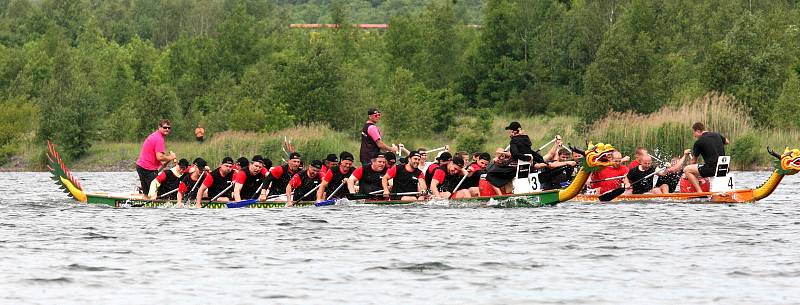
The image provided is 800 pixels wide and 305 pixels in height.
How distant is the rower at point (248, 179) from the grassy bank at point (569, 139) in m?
20.9

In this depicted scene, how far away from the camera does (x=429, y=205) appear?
86.1 feet

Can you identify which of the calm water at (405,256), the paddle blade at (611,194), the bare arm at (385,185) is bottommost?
the calm water at (405,256)

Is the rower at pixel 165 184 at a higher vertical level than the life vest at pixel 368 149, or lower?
lower

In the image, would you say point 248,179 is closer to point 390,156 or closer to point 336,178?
point 336,178

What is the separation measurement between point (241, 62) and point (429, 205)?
6860 cm

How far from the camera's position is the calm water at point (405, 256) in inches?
588

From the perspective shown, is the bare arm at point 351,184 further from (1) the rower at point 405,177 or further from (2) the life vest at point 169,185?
(2) the life vest at point 169,185

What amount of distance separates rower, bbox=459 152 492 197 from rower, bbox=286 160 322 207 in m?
2.63

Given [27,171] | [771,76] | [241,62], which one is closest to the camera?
[771,76]

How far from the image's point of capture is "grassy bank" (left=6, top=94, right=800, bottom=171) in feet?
151

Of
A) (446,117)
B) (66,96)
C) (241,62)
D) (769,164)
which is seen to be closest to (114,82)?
(241,62)

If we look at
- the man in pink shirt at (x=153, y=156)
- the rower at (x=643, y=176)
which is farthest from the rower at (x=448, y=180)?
the man in pink shirt at (x=153, y=156)

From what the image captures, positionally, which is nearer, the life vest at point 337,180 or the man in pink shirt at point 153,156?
the man in pink shirt at point 153,156

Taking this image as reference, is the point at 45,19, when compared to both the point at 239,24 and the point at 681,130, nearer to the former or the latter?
the point at 239,24
